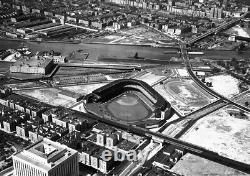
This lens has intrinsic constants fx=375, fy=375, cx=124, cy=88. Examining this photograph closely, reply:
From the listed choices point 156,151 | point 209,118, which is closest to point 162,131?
point 156,151

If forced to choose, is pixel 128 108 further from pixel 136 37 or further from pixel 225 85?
pixel 136 37

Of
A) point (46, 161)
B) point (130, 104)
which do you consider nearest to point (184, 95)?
point (130, 104)

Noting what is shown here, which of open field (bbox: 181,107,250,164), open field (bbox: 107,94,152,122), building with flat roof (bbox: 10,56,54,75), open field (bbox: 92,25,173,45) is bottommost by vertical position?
open field (bbox: 181,107,250,164)

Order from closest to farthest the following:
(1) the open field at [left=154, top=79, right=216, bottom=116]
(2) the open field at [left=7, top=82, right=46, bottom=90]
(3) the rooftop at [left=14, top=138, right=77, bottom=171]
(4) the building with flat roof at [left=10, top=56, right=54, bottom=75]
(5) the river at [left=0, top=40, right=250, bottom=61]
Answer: (3) the rooftop at [left=14, top=138, right=77, bottom=171]
(1) the open field at [left=154, top=79, right=216, bottom=116]
(2) the open field at [left=7, top=82, right=46, bottom=90]
(4) the building with flat roof at [left=10, top=56, right=54, bottom=75]
(5) the river at [left=0, top=40, right=250, bottom=61]

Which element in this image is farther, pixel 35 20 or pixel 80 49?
pixel 35 20

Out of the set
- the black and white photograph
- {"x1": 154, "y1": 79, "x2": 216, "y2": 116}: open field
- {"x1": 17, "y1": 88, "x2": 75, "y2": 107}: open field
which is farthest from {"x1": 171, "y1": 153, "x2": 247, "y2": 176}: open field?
{"x1": 17, "y1": 88, "x2": 75, "y2": 107}: open field

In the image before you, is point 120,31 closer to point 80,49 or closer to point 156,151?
point 80,49

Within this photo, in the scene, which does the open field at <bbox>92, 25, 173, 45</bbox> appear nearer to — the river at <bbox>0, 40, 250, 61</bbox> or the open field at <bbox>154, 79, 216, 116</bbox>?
the river at <bbox>0, 40, 250, 61</bbox>
